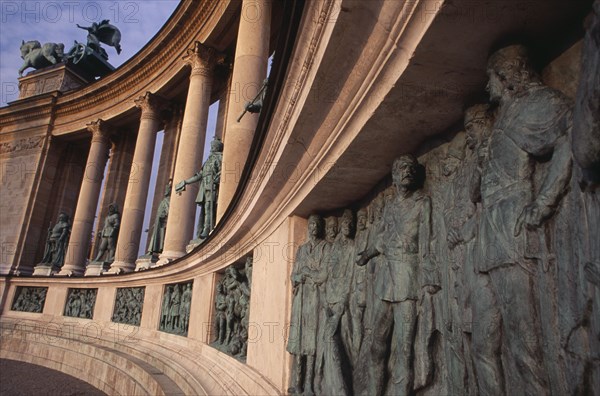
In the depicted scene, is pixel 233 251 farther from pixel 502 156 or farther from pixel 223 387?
pixel 502 156

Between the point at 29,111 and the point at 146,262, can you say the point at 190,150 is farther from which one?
the point at 29,111

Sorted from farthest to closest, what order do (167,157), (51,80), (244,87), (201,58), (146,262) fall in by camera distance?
(51,80) → (167,157) → (201,58) → (146,262) → (244,87)

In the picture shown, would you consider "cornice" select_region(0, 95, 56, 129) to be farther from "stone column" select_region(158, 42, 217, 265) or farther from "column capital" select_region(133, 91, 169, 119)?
"stone column" select_region(158, 42, 217, 265)

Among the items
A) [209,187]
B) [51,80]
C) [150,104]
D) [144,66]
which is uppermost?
[51,80]

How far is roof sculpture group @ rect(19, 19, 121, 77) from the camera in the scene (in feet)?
109

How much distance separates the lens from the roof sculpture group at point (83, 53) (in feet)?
109

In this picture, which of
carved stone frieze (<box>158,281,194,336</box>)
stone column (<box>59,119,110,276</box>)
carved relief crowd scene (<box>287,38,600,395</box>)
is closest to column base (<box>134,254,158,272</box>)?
carved stone frieze (<box>158,281,194,336</box>)

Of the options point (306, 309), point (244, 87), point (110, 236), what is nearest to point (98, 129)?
point (110, 236)

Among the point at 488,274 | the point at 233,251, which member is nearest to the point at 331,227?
the point at 488,274

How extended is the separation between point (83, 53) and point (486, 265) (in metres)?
38.2

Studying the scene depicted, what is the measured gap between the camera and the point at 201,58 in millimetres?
18078

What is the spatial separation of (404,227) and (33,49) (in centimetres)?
4150

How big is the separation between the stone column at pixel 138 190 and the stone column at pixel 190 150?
4.67 m

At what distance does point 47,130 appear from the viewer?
2938cm
